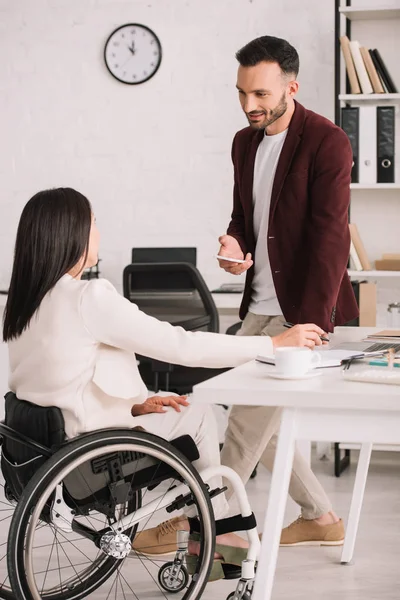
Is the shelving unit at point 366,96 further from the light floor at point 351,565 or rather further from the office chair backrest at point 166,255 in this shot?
the office chair backrest at point 166,255

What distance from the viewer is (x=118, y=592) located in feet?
7.57

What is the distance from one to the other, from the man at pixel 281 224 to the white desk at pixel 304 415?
82cm

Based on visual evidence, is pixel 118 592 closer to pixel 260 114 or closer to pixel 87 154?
pixel 260 114

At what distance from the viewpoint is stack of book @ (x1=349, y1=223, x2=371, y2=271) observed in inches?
152

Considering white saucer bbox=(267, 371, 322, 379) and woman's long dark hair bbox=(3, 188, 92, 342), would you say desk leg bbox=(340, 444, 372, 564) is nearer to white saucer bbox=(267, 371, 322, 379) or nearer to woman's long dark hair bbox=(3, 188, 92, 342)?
white saucer bbox=(267, 371, 322, 379)

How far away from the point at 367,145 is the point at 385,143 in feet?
0.24

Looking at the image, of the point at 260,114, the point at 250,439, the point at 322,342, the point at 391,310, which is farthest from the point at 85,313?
the point at 391,310

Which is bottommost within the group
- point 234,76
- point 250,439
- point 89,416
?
point 250,439

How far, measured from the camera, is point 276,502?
151 centimetres

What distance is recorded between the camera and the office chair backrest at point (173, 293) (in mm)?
3482

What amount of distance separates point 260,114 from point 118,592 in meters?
1.29

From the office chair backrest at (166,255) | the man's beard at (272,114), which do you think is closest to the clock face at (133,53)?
the office chair backrest at (166,255)

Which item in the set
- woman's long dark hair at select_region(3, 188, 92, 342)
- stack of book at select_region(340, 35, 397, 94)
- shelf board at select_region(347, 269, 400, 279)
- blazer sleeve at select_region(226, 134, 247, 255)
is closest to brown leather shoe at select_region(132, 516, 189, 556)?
blazer sleeve at select_region(226, 134, 247, 255)

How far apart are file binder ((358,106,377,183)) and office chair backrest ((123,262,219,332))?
907mm
